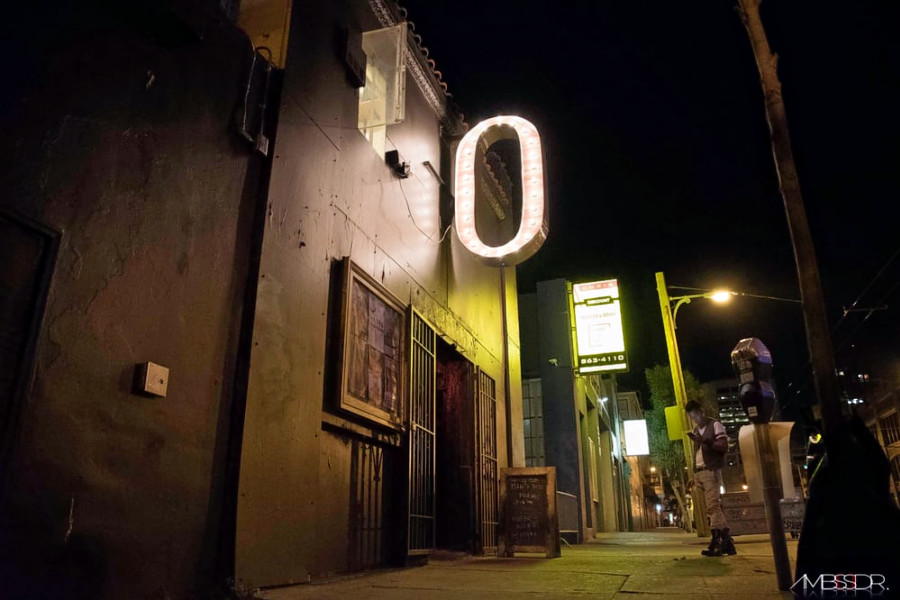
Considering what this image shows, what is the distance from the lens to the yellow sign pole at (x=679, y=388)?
15406 mm

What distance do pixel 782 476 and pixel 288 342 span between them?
4.09 metres

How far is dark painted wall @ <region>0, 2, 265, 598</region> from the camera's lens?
10.5 feet

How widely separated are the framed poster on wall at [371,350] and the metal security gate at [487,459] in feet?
9.59

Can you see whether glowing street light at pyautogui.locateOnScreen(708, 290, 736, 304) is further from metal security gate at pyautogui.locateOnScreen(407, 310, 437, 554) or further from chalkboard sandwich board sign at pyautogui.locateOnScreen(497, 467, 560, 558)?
metal security gate at pyautogui.locateOnScreen(407, 310, 437, 554)

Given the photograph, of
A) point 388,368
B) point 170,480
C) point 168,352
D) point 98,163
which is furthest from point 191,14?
point 388,368

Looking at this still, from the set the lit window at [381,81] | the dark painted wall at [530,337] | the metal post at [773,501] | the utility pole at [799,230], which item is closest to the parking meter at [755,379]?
the metal post at [773,501]

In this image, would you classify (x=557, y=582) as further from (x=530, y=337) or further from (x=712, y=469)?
(x=530, y=337)

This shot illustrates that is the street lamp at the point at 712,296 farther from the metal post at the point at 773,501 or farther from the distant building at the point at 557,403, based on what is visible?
the metal post at the point at 773,501

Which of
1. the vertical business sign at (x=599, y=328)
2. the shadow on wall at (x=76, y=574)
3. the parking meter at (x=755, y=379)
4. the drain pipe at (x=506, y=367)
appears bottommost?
the shadow on wall at (x=76, y=574)

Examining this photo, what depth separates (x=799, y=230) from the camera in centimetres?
455

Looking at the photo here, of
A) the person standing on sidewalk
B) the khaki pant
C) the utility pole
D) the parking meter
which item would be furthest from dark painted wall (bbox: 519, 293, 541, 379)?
the utility pole

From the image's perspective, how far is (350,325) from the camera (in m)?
6.08

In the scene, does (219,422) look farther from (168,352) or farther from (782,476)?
(782,476)

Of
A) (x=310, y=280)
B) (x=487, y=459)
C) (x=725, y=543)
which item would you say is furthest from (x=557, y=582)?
(x=487, y=459)
